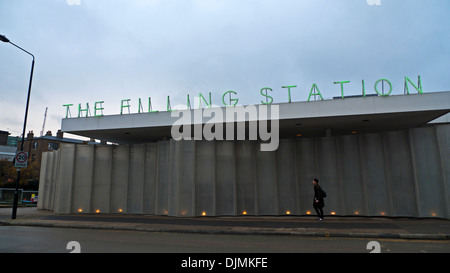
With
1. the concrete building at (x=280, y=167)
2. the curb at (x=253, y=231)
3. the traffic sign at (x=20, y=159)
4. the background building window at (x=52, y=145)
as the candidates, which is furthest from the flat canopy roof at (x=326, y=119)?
the background building window at (x=52, y=145)

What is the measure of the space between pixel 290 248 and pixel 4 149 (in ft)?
235

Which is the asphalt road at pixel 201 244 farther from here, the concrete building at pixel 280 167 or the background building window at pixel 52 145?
the background building window at pixel 52 145

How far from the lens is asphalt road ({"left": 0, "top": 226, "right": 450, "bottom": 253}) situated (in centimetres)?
743

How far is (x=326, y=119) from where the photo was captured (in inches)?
510

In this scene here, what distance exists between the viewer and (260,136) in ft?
51.4

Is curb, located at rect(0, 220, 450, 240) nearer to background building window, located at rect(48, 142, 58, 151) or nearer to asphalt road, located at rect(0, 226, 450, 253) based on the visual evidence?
asphalt road, located at rect(0, 226, 450, 253)

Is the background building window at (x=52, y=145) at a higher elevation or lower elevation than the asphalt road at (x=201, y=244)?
higher

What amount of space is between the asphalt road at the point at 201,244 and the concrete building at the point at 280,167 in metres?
5.35

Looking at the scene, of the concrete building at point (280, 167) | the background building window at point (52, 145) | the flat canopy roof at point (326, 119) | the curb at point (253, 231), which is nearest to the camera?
the curb at point (253, 231)

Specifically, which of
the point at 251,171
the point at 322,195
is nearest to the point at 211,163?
the point at 251,171

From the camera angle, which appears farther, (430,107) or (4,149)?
(4,149)

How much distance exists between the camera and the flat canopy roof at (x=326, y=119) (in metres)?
11.7

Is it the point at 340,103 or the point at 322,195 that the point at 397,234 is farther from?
the point at 340,103

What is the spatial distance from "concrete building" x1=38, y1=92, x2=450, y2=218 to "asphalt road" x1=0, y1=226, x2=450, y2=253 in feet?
17.5
